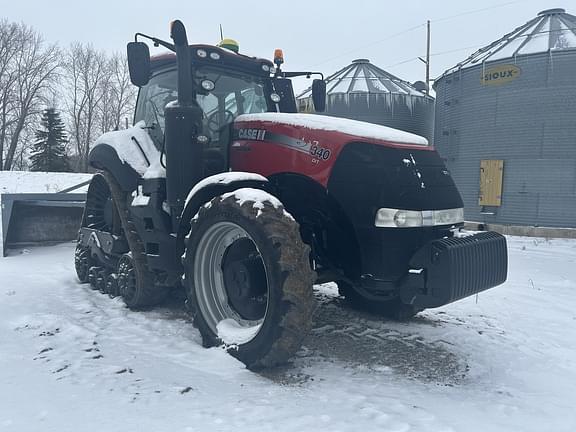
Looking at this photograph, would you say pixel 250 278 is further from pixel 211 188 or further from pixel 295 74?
pixel 295 74

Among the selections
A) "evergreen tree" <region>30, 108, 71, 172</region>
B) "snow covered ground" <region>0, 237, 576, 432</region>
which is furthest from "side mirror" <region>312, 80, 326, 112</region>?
"evergreen tree" <region>30, 108, 71, 172</region>

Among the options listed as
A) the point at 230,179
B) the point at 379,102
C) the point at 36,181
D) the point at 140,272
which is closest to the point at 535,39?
the point at 379,102

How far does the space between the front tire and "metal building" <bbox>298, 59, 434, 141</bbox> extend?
13.8 metres

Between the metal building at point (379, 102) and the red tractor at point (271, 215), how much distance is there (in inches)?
504

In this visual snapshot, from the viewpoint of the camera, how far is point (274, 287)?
323 centimetres

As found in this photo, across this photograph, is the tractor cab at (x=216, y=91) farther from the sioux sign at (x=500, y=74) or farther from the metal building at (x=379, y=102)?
the metal building at (x=379, y=102)

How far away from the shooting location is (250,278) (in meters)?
3.61

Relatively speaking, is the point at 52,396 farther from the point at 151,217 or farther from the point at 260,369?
the point at 151,217

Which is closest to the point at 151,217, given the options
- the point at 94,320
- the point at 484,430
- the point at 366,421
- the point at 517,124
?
the point at 94,320

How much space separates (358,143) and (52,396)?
2.69m

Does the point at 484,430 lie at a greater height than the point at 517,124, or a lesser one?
lesser

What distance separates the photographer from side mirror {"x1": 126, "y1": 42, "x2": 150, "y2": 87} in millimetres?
4277

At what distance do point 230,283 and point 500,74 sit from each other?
1110cm

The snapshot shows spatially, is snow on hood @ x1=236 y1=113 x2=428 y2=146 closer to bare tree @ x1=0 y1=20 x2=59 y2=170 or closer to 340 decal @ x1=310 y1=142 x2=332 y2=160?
340 decal @ x1=310 y1=142 x2=332 y2=160
